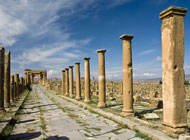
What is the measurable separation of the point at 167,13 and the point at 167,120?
3113mm

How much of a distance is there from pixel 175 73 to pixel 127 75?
2895 mm

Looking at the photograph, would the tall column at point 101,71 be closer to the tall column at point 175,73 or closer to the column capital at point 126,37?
the column capital at point 126,37

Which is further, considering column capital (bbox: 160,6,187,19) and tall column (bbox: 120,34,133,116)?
tall column (bbox: 120,34,133,116)

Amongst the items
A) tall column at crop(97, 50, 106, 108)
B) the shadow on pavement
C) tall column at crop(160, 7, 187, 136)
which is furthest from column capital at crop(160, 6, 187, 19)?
tall column at crop(97, 50, 106, 108)

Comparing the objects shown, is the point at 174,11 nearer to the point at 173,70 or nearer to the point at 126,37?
the point at 173,70

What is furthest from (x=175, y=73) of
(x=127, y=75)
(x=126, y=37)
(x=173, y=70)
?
(x=126, y=37)

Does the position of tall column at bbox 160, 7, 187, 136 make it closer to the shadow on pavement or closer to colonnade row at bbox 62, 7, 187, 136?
colonnade row at bbox 62, 7, 187, 136

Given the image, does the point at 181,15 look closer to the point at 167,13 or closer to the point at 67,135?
the point at 167,13

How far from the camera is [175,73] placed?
14.8 feet

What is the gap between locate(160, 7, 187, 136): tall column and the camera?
4.47 metres

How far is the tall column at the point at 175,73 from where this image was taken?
14.7 ft

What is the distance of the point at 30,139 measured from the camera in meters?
4.72

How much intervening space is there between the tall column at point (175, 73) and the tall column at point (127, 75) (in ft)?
8.43

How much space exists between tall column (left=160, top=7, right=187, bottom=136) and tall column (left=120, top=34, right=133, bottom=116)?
2.57m
